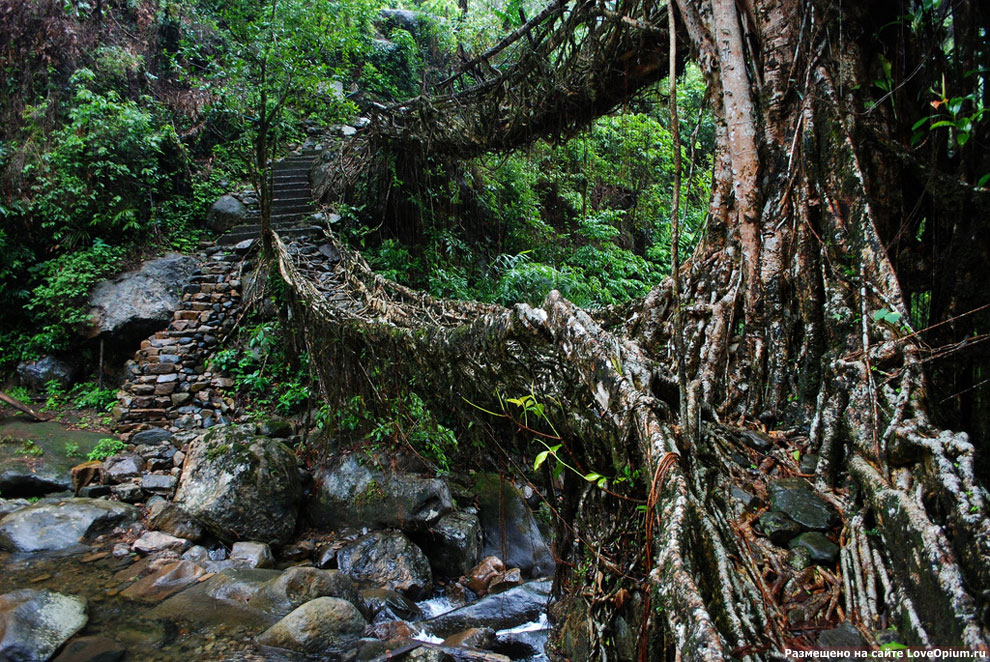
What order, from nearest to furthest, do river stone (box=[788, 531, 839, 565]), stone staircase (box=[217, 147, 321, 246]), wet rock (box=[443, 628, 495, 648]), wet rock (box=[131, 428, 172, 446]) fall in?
1. river stone (box=[788, 531, 839, 565])
2. wet rock (box=[443, 628, 495, 648])
3. wet rock (box=[131, 428, 172, 446])
4. stone staircase (box=[217, 147, 321, 246])

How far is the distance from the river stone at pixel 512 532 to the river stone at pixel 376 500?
0.47 meters

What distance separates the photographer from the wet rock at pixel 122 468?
5457mm

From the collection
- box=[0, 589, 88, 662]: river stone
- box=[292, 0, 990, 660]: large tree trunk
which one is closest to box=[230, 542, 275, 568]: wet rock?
box=[0, 589, 88, 662]: river stone

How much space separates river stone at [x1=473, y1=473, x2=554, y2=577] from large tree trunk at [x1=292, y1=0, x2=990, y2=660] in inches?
81.7

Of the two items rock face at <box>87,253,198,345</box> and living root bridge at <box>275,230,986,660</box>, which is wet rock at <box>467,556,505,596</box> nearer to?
living root bridge at <box>275,230,986,660</box>

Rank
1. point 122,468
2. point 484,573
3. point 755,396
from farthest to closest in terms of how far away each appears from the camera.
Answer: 1. point 122,468
2. point 484,573
3. point 755,396

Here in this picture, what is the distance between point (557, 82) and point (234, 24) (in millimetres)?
4753

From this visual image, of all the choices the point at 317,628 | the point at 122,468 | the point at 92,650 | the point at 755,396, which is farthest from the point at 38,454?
the point at 755,396

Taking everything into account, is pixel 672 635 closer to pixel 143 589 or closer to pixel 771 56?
pixel 771 56

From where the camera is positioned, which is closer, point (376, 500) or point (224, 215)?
point (376, 500)

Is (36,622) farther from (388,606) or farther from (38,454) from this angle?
(38,454)

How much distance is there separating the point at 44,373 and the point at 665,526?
27.7 feet

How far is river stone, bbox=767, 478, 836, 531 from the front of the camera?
2.08 m

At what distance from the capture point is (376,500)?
17.6 ft
